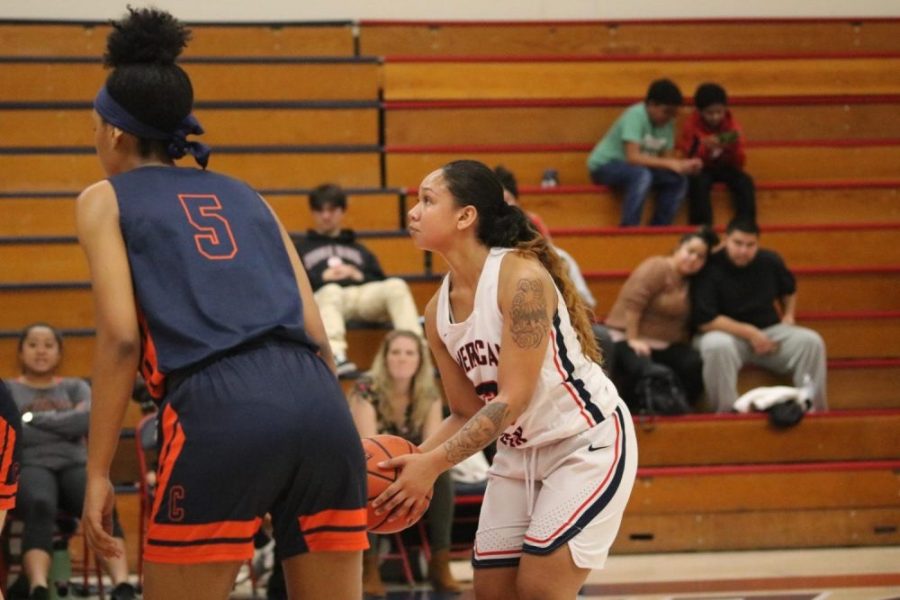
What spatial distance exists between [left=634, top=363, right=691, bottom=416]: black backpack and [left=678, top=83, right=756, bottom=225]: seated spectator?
6.00 feet

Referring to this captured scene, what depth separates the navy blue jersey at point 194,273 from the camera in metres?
2.57

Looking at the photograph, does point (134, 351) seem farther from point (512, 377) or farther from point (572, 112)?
point (572, 112)

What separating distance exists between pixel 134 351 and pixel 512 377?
1.07 m

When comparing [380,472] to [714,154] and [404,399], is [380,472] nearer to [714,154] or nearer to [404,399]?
[404,399]

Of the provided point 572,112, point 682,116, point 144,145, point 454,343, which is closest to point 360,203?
point 572,112

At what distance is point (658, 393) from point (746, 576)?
1223 millimetres

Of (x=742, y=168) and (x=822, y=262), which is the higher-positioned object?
(x=742, y=168)

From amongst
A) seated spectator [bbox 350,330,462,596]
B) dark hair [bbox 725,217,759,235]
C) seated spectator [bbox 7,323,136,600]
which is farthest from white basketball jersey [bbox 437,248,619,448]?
dark hair [bbox 725,217,759,235]

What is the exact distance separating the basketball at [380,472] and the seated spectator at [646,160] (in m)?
5.52

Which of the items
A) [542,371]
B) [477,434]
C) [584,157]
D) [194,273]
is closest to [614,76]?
[584,157]

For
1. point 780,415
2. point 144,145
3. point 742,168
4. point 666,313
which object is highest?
point 144,145

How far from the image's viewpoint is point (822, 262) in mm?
8664

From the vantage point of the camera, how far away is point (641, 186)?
339 inches

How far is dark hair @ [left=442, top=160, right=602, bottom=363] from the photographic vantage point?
11.4 feet
